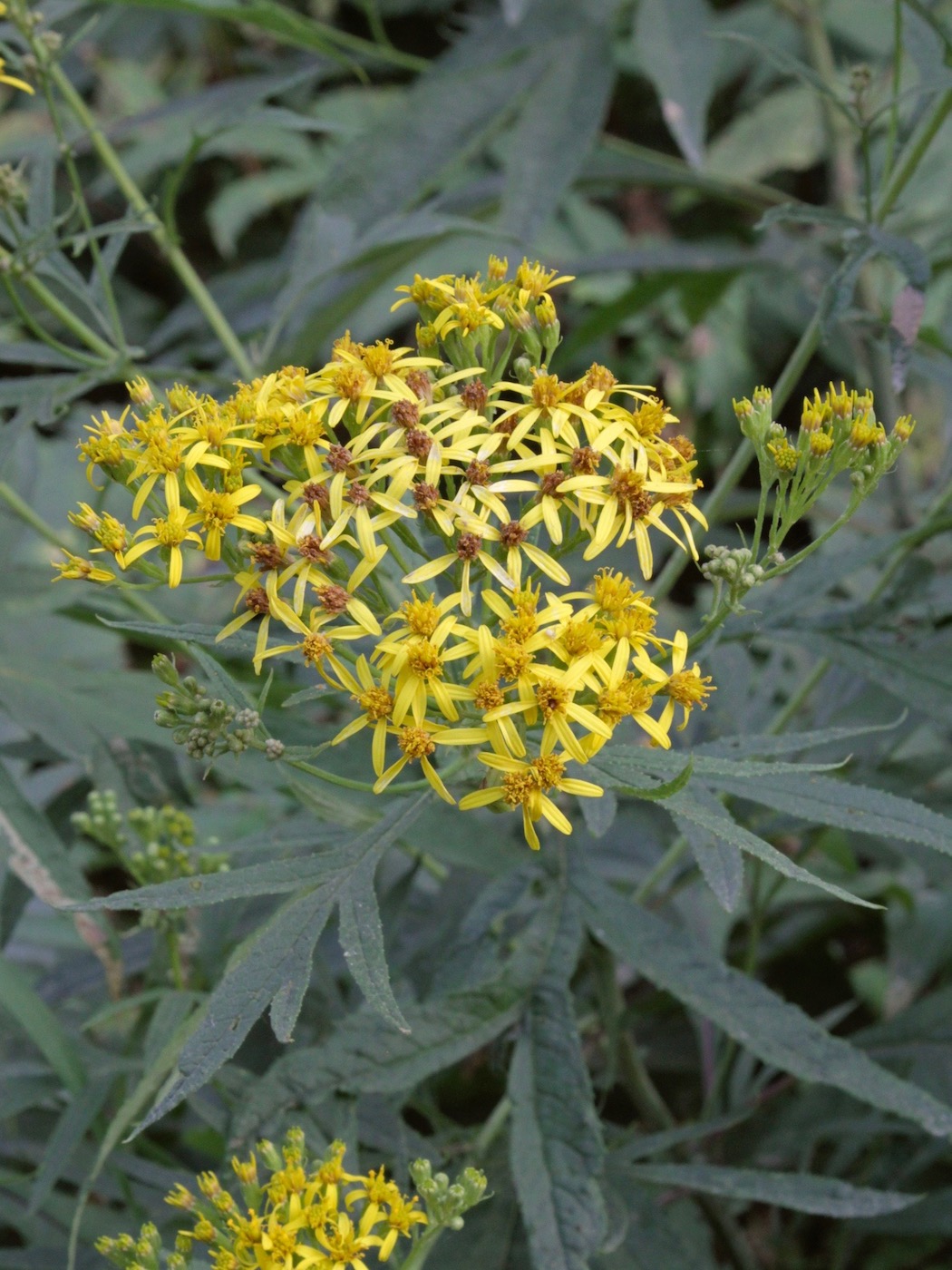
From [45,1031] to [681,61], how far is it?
228cm

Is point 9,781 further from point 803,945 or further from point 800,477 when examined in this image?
point 803,945

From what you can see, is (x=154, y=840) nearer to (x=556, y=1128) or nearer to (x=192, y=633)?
(x=192, y=633)

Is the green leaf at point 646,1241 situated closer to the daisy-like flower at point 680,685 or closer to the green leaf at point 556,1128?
the green leaf at point 556,1128

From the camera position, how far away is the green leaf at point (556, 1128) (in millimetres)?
1512

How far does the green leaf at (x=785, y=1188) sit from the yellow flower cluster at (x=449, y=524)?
31.2 inches

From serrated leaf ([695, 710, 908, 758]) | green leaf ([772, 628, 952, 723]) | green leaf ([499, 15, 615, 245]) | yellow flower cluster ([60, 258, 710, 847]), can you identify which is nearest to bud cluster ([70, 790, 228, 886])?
yellow flower cluster ([60, 258, 710, 847])

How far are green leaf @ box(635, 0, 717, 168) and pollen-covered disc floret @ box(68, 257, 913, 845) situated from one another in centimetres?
132

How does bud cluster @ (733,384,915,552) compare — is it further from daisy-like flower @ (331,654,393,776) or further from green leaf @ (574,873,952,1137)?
green leaf @ (574,873,952,1137)

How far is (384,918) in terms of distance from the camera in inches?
75.4

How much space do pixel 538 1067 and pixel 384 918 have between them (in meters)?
0.35

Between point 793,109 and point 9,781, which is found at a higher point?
point 793,109

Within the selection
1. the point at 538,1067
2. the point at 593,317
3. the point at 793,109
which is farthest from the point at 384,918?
the point at 793,109

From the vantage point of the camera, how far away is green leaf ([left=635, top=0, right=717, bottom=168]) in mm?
2641

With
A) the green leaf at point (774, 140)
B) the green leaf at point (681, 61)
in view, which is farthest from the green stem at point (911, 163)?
the green leaf at point (774, 140)
